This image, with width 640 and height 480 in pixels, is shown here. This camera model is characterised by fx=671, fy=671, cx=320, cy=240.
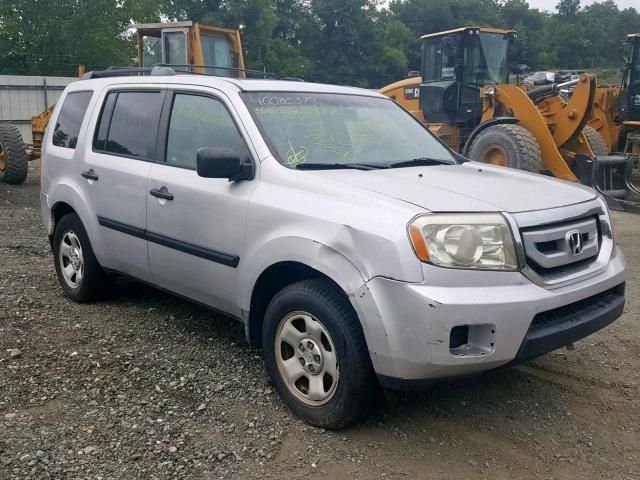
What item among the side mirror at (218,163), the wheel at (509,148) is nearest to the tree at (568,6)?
the wheel at (509,148)

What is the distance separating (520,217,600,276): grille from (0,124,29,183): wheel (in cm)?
1137

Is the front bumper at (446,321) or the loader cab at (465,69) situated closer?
the front bumper at (446,321)

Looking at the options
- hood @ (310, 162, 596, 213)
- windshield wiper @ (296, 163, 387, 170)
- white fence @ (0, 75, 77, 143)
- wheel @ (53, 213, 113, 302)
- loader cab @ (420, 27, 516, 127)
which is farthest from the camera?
white fence @ (0, 75, 77, 143)

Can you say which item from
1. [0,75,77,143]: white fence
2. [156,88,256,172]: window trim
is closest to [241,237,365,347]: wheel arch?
[156,88,256,172]: window trim

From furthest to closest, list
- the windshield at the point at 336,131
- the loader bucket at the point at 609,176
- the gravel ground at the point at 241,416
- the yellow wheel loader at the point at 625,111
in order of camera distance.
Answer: the yellow wheel loader at the point at 625,111 < the loader bucket at the point at 609,176 < the windshield at the point at 336,131 < the gravel ground at the point at 241,416

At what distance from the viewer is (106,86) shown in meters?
5.18

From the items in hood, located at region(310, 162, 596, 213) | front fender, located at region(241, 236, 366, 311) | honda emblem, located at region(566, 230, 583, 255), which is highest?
hood, located at region(310, 162, 596, 213)

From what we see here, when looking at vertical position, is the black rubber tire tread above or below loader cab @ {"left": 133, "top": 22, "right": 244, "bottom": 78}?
below

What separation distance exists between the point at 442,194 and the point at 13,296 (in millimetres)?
3896

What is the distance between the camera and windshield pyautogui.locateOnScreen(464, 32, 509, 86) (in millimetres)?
12688

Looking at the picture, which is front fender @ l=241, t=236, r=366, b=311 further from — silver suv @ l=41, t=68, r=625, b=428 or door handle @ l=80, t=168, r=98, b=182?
door handle @ l=80, t=168, r=98, b=182

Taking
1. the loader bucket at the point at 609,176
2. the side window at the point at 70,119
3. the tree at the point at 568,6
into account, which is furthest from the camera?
the tree at the point at 568,6

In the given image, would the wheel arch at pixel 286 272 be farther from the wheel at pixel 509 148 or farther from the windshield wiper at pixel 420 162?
the wheel at pixel 509 148

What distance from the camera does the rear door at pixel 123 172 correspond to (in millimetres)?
4562
